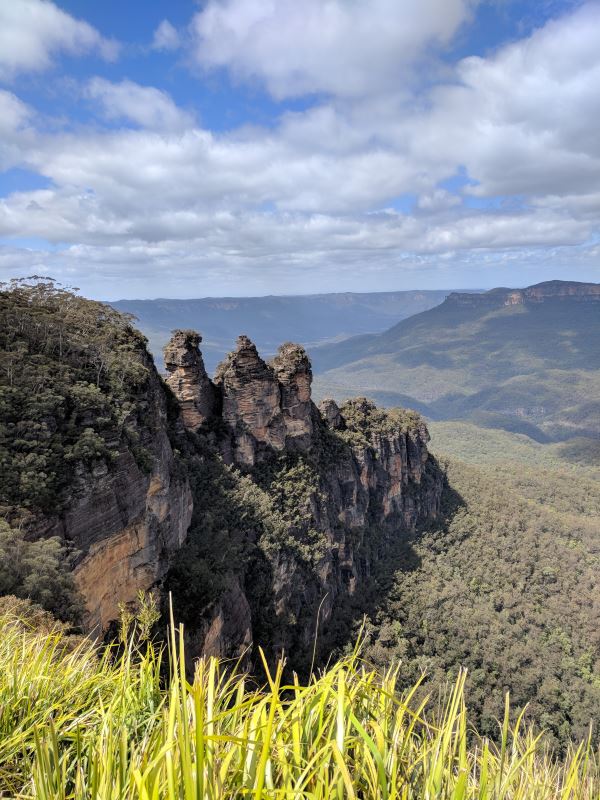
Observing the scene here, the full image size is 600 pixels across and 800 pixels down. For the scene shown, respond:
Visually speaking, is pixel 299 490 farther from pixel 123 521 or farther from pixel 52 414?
pixel 52 414

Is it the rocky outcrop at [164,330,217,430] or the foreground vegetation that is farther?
the rocky outcrop at [164,330,217,430]

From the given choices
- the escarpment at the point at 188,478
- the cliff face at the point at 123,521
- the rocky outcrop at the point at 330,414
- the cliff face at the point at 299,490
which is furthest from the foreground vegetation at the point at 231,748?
the rocky outcrop at the point at 330,414

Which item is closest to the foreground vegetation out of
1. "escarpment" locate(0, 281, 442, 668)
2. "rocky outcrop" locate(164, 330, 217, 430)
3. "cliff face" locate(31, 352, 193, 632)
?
"escarpment" locate(0, 281, 442, 668)

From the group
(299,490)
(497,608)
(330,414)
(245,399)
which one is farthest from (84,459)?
(497,608)

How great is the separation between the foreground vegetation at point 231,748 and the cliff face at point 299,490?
19.4 m

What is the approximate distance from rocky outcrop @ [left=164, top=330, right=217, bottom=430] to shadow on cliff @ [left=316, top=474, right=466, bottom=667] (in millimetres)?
19282

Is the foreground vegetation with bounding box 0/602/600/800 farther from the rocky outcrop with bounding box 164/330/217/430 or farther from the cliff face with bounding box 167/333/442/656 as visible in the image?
the rocky outcrop with bounding box 164/330/217/430

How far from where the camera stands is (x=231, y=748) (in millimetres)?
2586

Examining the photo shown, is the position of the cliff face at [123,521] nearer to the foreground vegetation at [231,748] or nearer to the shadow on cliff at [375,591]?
the shadow on cliff at [375,591]

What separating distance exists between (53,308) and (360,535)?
34.9 meters

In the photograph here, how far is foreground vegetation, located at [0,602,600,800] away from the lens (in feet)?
8.14

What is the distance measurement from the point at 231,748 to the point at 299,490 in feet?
119

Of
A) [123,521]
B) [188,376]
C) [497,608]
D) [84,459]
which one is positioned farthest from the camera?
[497,608]

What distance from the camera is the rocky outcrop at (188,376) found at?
3312cm
